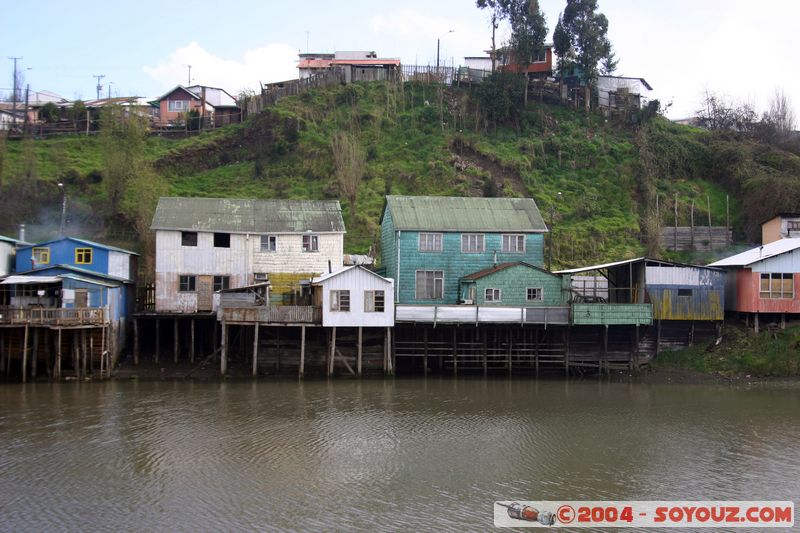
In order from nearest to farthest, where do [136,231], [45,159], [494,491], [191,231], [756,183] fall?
[494,491] < [191,231] < [136,231] < [756,183] < [45,159]

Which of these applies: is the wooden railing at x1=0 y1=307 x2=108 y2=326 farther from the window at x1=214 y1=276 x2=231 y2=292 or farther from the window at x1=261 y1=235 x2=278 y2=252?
the window at x1=261 y1=235 x2=278 y2=252

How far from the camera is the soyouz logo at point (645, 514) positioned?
17844 millimetres

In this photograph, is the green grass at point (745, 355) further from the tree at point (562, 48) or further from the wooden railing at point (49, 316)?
the tree at point (562, 48)

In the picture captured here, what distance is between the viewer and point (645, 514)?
18.3m

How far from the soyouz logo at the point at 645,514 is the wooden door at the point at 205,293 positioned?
74.9 feet

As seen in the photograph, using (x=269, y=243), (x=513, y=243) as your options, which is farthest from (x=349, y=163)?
(x=513, y=243)

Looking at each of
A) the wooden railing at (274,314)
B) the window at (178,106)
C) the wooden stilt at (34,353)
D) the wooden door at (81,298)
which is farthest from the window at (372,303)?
the window at (178,106)

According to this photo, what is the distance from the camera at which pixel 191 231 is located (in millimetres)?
38000

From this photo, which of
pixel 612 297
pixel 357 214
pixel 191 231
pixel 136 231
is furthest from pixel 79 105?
pixel 612 297

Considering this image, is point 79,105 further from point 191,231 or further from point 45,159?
point 191,231

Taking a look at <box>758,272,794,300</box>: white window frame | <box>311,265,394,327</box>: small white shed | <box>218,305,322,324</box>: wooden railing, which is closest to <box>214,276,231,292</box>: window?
<box>218,305,322,324</box>: wooden railing

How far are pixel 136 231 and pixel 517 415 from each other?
3305cm

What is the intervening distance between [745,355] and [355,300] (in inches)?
727

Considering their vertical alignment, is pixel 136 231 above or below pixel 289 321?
above
